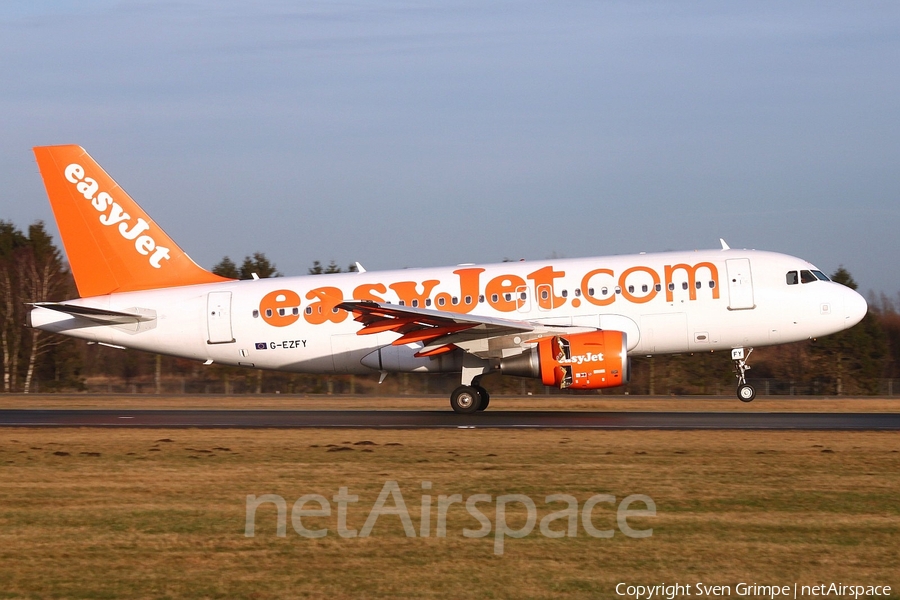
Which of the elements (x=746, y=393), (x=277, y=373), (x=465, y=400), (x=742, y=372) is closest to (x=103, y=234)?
(x=465, y=400)

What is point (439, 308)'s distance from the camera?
27812 millimetres

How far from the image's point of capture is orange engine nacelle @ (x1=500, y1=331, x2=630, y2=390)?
2461 centimetres

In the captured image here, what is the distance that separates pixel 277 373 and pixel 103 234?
3241 cm

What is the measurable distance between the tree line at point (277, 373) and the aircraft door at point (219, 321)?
18.8m

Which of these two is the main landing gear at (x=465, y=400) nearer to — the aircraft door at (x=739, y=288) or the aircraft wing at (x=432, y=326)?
the aircraft wing at (x=432, y=326)

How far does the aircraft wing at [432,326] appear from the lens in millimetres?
24953

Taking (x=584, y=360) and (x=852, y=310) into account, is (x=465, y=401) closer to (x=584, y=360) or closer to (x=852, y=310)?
(x=584, y=360)

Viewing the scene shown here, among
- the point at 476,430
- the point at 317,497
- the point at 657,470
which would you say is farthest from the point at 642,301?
the point at 317,497

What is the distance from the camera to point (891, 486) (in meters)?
13.6

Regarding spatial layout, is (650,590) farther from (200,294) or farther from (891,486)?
(200,294)

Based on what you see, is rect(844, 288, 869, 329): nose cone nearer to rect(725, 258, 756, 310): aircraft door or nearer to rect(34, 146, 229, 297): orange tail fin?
rect(725, 258, 756, 310): aircraft door

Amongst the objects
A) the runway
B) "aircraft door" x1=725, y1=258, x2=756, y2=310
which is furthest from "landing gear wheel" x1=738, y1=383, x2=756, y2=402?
"aircraft door" x1=725, y1=258, x2=756, y2=310

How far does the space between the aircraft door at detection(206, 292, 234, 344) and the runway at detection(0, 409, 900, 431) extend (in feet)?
7.28

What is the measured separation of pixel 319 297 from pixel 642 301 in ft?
30.1
